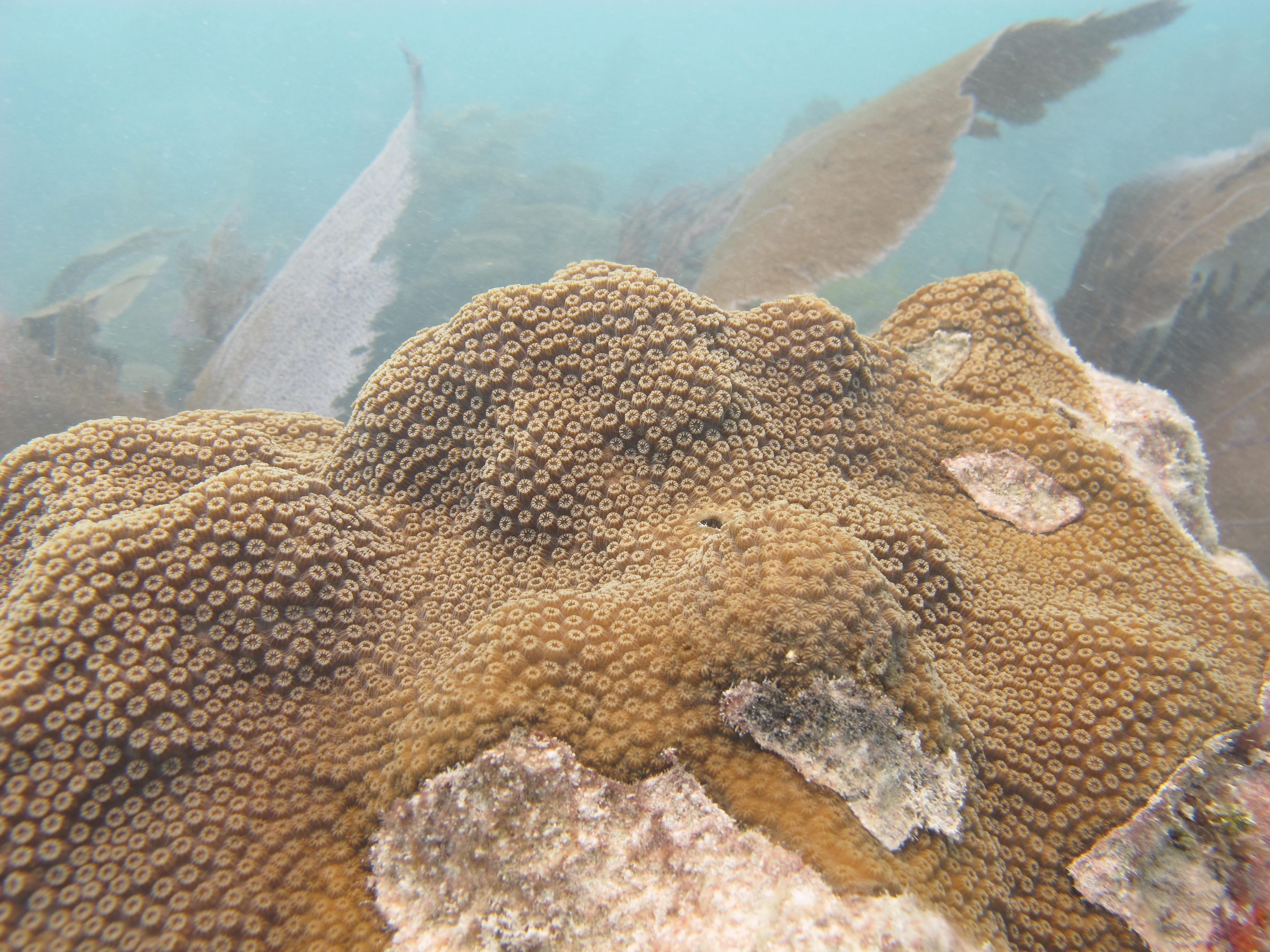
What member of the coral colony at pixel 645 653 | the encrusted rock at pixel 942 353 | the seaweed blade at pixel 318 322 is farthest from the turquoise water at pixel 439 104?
the coral colony at pixel 645 653

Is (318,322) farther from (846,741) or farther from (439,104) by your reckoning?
(439,104)

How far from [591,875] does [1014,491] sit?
3356mm

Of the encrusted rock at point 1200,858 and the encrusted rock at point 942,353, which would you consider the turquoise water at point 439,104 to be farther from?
the encrusted rock at point 1200,858

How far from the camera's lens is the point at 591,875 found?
82.3 inches

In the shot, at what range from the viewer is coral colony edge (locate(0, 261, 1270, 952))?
216 centimetres

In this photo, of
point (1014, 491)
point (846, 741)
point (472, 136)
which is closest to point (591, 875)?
point (846, 741)

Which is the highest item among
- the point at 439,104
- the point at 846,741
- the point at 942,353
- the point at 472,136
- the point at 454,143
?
the point at 439,104

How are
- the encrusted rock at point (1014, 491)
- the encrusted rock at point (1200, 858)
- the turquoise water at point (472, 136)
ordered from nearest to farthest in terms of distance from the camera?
the encrusted rock at point (1200, 858)
the encrusted rock at point (1014, 491)
the turquoise water at point (472, 136)

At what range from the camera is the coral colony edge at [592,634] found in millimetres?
2164

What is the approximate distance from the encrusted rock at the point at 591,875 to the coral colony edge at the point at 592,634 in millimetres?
20

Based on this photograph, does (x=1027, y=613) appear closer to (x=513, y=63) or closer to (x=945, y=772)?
(x=945, y=772)

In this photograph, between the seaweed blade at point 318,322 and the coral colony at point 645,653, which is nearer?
the coral colony at point 645,653

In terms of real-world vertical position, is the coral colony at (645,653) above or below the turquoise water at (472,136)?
below

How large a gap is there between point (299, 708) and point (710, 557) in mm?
1876
